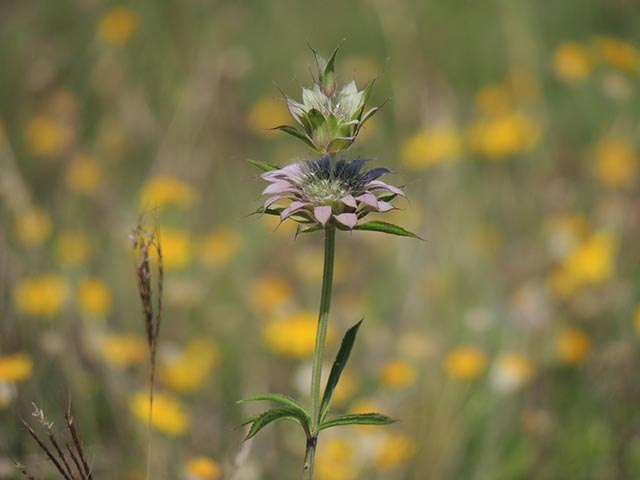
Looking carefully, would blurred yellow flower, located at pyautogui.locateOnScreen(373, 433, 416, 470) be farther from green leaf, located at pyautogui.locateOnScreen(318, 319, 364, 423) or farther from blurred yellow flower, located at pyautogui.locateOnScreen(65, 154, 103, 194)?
blurred yellow flower, located at pyautogui.locateOnScreen(65, 154, 103, 194)

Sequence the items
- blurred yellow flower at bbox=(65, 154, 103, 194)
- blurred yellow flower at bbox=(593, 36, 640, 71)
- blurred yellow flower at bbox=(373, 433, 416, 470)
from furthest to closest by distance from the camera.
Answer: blurred yellow flower at bbox=(65, 154, 103, 194) → blurred yellow flower at bbox=(593, 36, 640, 71) → blurred yellow flower at bbox=(373, 433, 416, 470)

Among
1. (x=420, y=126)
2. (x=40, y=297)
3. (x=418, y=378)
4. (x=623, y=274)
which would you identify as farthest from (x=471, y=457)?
(x=420, y=126)

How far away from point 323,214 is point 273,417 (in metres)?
0.24

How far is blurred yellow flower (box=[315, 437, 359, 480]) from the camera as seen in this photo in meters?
1.95

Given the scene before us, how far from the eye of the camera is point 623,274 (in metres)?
2.57

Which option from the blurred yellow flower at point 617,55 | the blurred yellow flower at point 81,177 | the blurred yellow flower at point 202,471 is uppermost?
the blurred yellow flower at point 617,55

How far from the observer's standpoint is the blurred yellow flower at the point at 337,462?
1951 millimetres

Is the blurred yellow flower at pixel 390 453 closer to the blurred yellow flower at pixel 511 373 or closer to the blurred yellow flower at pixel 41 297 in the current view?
the blurred yellow flower at pixel 511 373

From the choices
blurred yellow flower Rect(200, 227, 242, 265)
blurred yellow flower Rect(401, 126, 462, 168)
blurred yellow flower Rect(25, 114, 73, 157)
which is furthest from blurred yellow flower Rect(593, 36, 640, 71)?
blurred yellow flower Rect(25, 114, 73, 157)

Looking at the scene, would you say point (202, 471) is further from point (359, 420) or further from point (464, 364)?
point (464, 364)

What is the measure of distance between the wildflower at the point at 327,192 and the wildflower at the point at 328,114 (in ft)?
0.16

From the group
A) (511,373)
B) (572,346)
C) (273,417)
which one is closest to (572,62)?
(572,346)

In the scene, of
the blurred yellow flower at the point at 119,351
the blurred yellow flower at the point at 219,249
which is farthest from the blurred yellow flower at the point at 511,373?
the blurred yellow flower at the point at 219,249

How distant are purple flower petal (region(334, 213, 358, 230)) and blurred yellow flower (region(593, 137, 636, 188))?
7.12 ft
